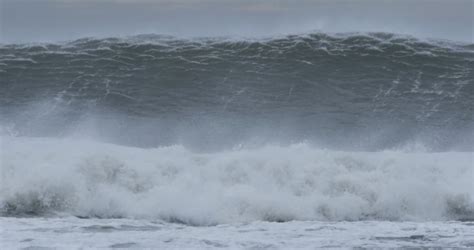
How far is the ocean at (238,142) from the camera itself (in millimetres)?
8328

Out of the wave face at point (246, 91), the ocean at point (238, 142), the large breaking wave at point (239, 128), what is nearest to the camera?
the ocean at point (238, 142)

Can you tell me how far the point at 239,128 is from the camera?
1293 centimetres

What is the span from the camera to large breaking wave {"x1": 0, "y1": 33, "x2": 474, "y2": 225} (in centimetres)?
921

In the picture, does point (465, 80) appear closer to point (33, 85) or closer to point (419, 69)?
point (419, 69)

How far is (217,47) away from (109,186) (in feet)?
26.7

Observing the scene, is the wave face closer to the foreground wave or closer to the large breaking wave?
the large breaking wave

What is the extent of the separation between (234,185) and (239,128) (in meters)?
3.36

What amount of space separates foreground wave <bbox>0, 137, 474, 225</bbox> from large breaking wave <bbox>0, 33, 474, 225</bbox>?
0.9 inches

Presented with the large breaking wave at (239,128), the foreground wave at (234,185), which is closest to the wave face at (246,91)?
the large breaking wave at (239,128)

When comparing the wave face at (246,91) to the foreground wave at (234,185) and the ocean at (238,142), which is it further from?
the foreground wave at (234,185)

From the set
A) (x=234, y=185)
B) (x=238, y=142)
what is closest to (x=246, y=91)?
(x=238, y=142)

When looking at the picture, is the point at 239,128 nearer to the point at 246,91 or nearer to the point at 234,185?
the point at 246,91

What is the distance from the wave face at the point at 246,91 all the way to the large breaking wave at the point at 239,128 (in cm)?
5

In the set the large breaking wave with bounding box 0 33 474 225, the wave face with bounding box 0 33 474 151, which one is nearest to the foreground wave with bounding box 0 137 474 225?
the large breaking wave with bounding box 0 33 474 225
